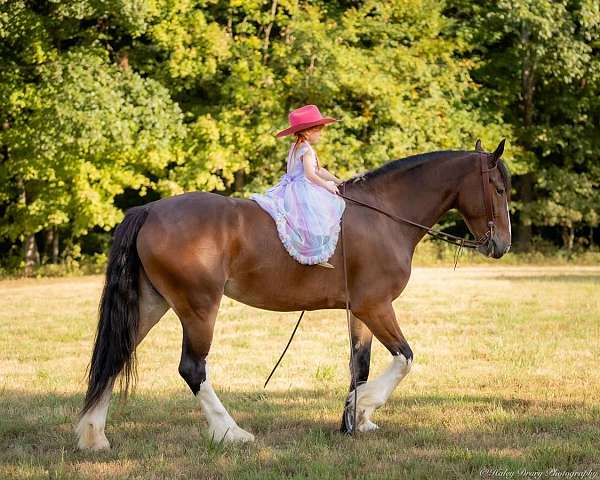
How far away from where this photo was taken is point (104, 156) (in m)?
24.8

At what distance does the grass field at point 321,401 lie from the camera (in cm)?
573

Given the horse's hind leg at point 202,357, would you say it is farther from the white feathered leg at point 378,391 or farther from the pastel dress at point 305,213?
the white feathered leg at point 378,391

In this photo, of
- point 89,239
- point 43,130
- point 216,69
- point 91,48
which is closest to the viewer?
point 43,130

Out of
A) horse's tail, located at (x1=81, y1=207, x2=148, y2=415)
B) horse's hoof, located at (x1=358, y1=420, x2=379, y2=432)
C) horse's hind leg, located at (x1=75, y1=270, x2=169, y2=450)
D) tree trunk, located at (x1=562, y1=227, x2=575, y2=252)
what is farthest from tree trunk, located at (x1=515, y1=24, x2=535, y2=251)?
horse's tail, located at (x1=81, y1=207, x2=148, y2=415)

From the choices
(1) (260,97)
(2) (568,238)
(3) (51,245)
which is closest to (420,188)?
(1) (260,97)

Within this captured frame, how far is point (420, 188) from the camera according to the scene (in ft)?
23.7

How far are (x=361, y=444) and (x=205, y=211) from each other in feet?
6.49

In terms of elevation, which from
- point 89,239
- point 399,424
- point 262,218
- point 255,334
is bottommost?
point 89,239

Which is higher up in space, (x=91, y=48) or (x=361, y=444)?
(x=91, y=48)

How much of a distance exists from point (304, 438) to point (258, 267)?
1268mm

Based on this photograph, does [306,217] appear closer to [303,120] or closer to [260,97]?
[303,120]

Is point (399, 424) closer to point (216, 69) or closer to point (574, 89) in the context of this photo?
point (216, 69)

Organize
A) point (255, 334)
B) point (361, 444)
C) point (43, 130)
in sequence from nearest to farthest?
1. point (361, 444)
2. point (255, 334)
3. point (43, 130)

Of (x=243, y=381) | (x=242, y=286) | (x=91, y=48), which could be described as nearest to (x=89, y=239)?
(x=91, y=48)
